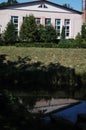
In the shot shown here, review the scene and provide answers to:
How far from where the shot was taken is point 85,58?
68.9 feet

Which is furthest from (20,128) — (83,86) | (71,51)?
(71,51)

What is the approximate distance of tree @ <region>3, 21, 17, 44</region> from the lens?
1318 inches

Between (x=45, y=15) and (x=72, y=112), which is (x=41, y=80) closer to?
(x=72, y=112)

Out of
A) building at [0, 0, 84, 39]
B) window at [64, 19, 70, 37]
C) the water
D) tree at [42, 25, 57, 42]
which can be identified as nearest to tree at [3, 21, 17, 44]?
building at [0, 0, 84, 39]

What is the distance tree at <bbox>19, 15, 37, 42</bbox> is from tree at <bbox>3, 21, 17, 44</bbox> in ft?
3.53

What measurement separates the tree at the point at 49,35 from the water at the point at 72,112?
28.2m

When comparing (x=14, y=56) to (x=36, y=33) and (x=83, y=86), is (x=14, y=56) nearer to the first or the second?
(x=83, y=86)

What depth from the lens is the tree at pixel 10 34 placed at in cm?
3347

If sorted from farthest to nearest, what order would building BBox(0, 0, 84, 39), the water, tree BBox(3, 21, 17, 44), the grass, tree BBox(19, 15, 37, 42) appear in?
1. building BBox(0, 0, 84, 39)
2. tree BBox(19, 15, 37, 42)
3. tree BBox(3, 21, 17, 44)
4. the grass
5. the water

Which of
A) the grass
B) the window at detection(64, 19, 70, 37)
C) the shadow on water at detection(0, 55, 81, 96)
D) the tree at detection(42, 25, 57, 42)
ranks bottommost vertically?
the shadow on water at detection(0, 55, 81, 96)

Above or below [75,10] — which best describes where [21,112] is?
below

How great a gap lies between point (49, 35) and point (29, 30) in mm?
1858

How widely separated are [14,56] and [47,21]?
20395 millimetres

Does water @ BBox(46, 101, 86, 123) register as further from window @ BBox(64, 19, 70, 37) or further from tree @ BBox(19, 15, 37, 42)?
window @ BBox(64, 19, 70, 37)
